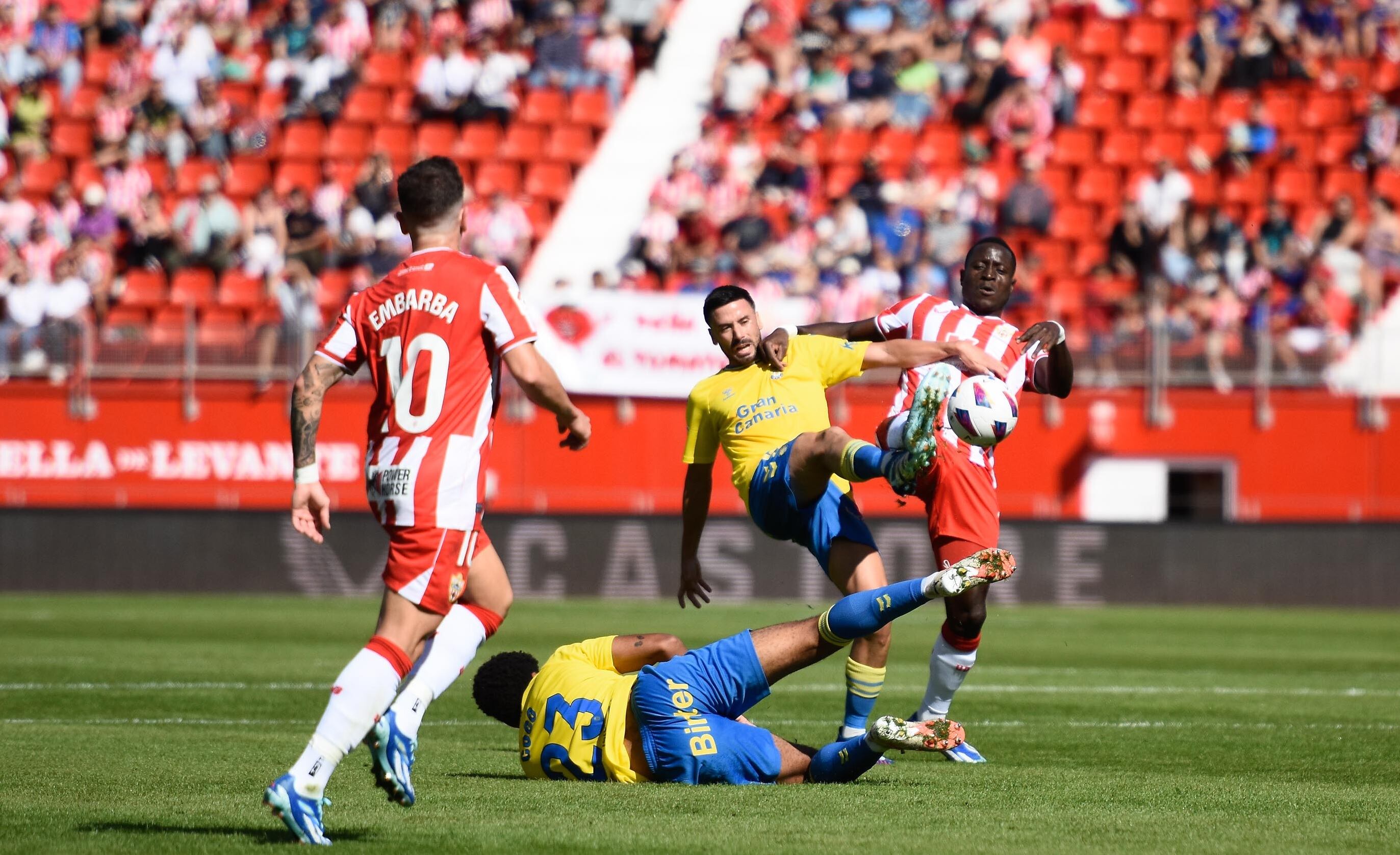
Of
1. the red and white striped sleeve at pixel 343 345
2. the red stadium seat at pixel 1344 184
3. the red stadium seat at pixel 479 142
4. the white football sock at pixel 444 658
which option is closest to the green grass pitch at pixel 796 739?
the white football sock at pixel 444 658

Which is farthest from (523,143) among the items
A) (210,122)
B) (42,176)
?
(42,176)

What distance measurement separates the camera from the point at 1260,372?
65.1 ft

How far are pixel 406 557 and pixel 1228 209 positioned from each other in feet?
65.8

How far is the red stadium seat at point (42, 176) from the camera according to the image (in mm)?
23391

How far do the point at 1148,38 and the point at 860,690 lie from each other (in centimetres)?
2043

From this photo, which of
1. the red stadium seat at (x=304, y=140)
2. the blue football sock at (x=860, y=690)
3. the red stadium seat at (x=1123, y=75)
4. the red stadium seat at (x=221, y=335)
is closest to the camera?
the blue football sock at (x=860, y=690)

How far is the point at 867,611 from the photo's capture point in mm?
6824

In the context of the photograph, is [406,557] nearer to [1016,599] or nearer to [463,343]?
[463,343]

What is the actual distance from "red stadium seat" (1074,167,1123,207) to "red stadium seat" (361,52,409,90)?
925 centimetres

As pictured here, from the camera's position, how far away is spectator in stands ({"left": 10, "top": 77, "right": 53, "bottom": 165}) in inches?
931

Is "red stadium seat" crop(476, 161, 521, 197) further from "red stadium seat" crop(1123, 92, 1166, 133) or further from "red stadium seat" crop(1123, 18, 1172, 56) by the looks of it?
"red stadium seat" crop(1123, 18, 1172, 56)

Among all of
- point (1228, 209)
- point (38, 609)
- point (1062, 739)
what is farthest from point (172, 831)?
point (1228, 209)

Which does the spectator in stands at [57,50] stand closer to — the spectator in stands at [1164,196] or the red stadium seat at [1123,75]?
the red stadium seat at [1123,75]

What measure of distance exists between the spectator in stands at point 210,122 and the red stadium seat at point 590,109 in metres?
4.50
